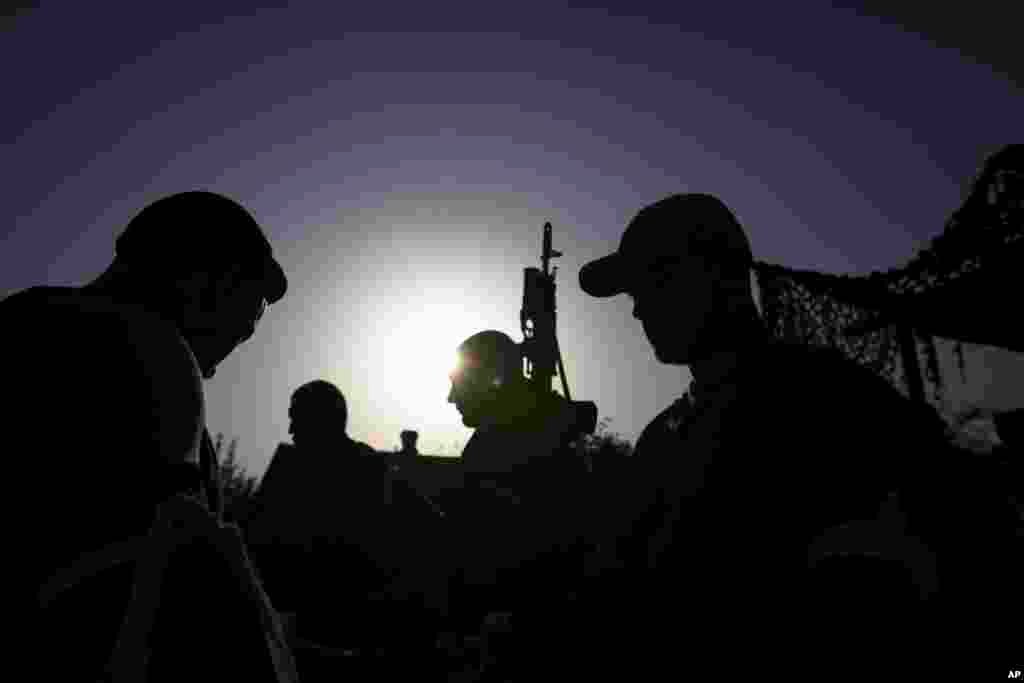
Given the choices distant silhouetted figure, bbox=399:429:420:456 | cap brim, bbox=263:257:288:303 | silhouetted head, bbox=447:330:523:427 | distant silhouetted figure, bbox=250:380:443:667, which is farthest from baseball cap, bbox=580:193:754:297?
distant silhouetted figure, bbox=399:429:420:456

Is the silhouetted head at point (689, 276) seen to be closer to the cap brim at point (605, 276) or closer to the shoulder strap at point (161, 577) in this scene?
the cap brim at point (605, 276)

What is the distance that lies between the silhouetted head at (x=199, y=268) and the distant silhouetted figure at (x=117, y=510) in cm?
43

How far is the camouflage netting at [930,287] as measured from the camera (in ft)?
22.9

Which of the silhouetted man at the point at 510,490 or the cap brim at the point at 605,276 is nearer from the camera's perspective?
the cap brim at the point at 605,276

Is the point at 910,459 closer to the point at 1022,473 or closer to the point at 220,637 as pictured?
the point at 220,637

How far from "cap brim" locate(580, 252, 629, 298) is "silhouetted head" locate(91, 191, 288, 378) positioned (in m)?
1.58

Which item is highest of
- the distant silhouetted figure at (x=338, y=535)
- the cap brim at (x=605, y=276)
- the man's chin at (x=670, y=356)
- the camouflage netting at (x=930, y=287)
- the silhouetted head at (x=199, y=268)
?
the camouflage netting at (x=930, y=287)

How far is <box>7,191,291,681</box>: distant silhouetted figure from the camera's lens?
1.06m

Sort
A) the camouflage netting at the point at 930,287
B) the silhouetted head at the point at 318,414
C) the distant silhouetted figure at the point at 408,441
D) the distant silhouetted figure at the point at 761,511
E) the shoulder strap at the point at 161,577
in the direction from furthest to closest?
the distant silhouetted figure at the point at 408,441, the camouflage netting at the point at 930,287, the silhouetted head at the point at 318,414, the distant silhouetted figure at the point at 761,511, the shoulder strap at the point at 161,577

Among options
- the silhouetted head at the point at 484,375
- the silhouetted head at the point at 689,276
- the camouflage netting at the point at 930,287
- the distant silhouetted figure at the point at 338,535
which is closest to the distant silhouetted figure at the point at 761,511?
the silhouetted head at the point at 689,276

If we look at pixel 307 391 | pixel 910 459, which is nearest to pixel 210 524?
pixel 910 459

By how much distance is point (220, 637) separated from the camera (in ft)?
3.63

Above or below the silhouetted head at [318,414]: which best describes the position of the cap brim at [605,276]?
above

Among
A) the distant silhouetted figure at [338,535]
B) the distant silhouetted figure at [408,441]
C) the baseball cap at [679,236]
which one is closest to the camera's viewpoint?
the baseball cap at [679,236]
